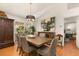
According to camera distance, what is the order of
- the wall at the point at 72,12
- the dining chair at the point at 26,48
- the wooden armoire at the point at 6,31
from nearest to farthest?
the wall at the point at 72,12 < the dining chair at the point at 26,48 < the wooden armoire at the point at 6,31

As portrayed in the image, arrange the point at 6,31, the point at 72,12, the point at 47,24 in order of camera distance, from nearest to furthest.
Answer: the point at 72,12 < the point at 47,24 < the point at 6,31

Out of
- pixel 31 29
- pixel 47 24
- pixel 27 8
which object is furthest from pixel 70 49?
pixel 27 8

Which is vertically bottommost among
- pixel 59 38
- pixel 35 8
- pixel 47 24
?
pixel 59 38

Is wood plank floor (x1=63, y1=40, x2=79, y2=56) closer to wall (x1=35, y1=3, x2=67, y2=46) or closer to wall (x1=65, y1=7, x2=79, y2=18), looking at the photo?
wall (x1=35, y1=3, x2=67, y2=46)

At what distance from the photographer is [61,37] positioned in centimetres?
204

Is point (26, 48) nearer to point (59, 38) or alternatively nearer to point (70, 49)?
point (59, 38)

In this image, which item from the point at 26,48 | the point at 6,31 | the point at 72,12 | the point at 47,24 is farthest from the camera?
the point at 6,31

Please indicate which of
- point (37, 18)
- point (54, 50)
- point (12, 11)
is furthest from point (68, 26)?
point (12, 11)

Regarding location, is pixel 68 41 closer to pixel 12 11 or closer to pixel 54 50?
pixel 54 50

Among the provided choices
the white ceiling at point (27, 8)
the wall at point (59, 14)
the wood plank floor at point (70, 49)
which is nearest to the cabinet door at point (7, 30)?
the white ceiling at point (27, 8)

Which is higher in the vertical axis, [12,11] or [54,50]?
[12,11]

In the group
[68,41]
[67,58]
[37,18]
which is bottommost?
[67,58]

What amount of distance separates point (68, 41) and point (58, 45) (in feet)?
0.82

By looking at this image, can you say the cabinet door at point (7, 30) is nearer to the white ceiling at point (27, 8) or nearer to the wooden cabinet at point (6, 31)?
the wooden cabinet at point (6, 31)
